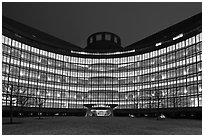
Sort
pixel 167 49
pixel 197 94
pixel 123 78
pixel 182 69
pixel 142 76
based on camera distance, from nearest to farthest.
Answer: pixel 197 94 < pixel 182 69 < pixel 167 49 < pixel 142 76 < pixel 123 78

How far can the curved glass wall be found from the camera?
82750mm

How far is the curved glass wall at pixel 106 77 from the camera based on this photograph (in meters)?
82.8

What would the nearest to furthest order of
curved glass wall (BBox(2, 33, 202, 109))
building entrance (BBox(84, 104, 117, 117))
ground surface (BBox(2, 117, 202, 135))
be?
1. ground surface (BBox(2, 117, 202, 135))
2. curved glass wall (BBox(2, 33, 202, 109))
3. building entrance (BBox(84, 104, 117, 117))

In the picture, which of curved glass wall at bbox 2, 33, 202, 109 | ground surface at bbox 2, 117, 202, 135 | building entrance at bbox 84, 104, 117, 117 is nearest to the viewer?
ground surface at bbox 2, 117, 202, 135

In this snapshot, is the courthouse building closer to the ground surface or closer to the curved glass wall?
the curved glass wall

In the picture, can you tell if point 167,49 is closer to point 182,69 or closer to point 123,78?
point 182,69

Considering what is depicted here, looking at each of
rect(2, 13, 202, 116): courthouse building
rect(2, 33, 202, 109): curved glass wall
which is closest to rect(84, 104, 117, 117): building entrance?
rect(2, 13, 202, 116): courthouse building

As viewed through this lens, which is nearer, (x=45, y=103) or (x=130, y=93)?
(x=45, y=103)

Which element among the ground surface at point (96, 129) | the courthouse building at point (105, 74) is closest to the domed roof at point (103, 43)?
the courthouse building at point (105, 74)

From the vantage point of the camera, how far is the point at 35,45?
99.1 m

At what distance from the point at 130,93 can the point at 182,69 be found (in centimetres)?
2985

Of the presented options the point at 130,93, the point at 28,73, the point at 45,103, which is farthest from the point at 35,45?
the point at 130,93

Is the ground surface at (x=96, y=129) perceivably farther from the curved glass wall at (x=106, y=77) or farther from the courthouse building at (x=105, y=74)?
the courthouse building at (x=105, y=74)

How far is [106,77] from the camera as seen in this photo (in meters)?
116
